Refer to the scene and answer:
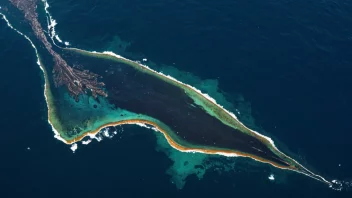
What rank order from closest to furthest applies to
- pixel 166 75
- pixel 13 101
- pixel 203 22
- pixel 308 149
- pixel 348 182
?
1. pixel 348 182
2. pixel 308 149
3. pixel 13 101
4. pixel 166 75
5. pixel 203 22

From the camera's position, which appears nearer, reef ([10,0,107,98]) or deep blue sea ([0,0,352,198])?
deep blue sea ([0,0,352,198])

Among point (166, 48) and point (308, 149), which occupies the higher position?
point (166, 48)

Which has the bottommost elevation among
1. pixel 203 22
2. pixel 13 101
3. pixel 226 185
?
pixel 226 185

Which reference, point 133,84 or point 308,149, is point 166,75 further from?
point 308,149

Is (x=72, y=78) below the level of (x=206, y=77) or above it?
above

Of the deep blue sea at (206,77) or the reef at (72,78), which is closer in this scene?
the deep blue sea at (206,77)

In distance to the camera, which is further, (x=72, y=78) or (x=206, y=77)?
(x=72, y=78)

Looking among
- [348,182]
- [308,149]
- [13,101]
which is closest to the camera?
[348,182]

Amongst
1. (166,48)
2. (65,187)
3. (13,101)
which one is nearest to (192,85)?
(166,48)
